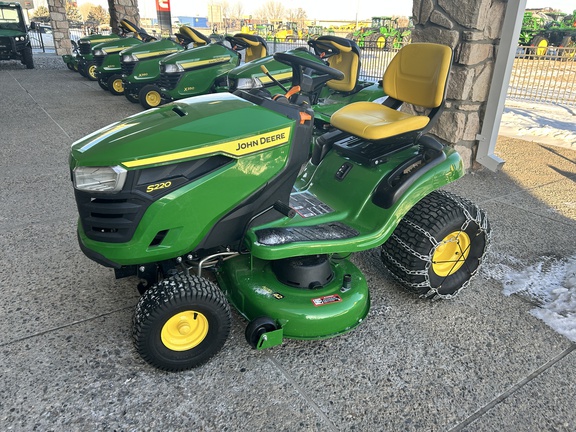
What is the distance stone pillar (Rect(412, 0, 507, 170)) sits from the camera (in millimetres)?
4230

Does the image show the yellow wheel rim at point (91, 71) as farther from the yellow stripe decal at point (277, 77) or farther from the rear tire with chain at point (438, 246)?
the rear tire with chain at point (438, 246)

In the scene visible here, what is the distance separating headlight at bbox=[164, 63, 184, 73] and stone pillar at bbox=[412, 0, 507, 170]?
3.62 metres

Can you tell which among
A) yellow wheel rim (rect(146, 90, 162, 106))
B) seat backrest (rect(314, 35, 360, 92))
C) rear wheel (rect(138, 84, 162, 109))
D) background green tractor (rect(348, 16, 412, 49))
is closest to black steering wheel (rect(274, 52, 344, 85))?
seat backrest (rect(314, 35, 360, 92))

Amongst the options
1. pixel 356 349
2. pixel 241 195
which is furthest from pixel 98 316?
pixel 356 349

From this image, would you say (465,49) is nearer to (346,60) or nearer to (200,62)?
(346,60)

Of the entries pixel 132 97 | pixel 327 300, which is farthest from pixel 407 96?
Result: pixel 132 97

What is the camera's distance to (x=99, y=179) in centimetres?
180

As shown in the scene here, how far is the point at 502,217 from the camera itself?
3752mm

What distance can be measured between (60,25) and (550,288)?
17899 mm

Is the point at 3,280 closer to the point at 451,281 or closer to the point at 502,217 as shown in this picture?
the point at 451,281

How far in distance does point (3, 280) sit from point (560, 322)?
9.92 ft

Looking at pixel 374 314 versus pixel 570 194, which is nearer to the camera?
pixel 374 314

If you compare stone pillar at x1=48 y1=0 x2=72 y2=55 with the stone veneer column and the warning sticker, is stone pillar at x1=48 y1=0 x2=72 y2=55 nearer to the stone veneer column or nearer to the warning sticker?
the stone veneer column

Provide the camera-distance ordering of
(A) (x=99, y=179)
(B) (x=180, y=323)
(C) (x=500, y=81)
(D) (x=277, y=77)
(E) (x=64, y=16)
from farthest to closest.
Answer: (E) (x=64, y=16) < (D) (x=277, y=77) < (C) (x=500, y=81) < (B) (x=180, y=323) < (A) (x=99, y=179)
